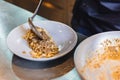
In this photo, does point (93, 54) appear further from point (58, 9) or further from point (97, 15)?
point (58, 9)

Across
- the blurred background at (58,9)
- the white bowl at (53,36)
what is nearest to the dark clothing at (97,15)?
the white bowl at (53,36)

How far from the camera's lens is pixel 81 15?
3.17 ft

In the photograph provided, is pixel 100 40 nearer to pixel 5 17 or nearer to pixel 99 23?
pixel 99 23

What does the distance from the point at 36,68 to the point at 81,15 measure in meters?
0.37

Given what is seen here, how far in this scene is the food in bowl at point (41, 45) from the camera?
0.69 meters

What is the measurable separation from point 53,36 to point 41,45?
7 centimetres

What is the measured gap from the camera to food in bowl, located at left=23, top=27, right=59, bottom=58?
2.26 ft

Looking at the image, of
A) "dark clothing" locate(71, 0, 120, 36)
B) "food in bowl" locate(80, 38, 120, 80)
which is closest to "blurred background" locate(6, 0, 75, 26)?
"dark clothing" locate(71, 0, 120, 36)

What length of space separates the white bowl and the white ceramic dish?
4cm

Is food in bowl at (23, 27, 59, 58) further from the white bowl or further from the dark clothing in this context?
the dark clothing

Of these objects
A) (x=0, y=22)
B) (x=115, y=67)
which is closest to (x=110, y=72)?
(x=115, y=67)

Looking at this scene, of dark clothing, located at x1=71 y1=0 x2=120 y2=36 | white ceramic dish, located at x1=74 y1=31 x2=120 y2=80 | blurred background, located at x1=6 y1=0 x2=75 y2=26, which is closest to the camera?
white ceramic dish, located at x1=74 y1=31 x2=120 y2=80

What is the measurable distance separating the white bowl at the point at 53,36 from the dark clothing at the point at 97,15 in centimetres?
18

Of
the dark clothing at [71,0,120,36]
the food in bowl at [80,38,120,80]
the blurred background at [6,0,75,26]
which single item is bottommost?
the blurred background at [6,0,75,26]
